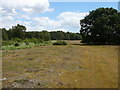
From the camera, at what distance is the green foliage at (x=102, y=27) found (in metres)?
25.9

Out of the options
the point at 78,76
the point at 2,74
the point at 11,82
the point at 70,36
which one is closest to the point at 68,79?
the point at 78,76

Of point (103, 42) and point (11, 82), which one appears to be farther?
point (103, 42)

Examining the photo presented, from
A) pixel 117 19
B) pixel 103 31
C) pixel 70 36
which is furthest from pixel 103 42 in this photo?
pixel 70 36

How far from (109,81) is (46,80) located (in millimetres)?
1996

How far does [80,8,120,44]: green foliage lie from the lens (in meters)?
25.9

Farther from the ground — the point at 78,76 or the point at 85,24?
the point at 85,24

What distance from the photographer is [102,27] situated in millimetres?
25938

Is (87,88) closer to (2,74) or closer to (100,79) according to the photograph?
(100,79)

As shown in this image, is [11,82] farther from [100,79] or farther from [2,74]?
[100,79]

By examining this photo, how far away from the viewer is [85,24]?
29.6 metres

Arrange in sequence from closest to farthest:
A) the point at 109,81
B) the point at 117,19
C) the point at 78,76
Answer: the point at 109,81 < the point at 78,76 < the point at 117,19

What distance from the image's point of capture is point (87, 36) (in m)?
28.9

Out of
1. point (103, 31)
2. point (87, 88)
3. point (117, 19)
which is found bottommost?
point (87, 88)

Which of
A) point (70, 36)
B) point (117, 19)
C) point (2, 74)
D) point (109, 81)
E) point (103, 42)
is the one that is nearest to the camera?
point (109, 81)
